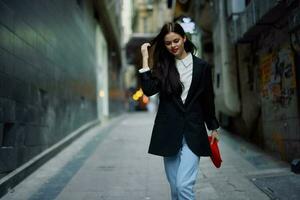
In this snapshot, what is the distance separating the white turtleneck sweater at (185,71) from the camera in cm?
352

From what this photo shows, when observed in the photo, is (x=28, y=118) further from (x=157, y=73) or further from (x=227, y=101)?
(x=227, y=101)

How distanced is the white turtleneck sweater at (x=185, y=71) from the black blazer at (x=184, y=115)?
0.10ft

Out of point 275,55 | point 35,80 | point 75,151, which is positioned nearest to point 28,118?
point 35,80

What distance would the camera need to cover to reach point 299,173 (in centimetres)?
618

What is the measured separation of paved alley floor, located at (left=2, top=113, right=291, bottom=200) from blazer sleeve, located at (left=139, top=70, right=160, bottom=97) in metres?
2.24

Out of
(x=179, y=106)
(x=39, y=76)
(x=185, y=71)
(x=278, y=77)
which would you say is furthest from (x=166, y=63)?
(x=278, y=77)

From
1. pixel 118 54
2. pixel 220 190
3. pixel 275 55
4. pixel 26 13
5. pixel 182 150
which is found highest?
pixel 118 54

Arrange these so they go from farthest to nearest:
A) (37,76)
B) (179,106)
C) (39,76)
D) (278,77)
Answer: (278,77)
(39,76)
(37,76)
(179,106)

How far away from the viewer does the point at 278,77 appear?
7.62 metres

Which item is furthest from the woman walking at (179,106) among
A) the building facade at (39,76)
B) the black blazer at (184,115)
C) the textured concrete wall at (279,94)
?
the textured concrete wall at (279,94)

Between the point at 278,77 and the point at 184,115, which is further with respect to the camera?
the point at 278,77

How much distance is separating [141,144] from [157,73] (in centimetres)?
629

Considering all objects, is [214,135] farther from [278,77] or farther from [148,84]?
[278,77]

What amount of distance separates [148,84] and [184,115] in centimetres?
37
